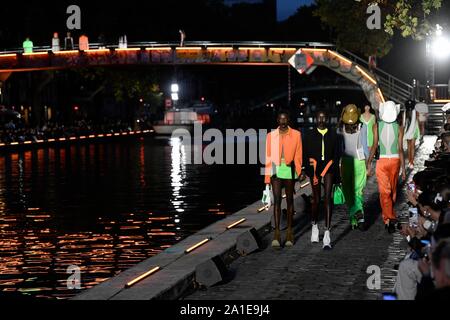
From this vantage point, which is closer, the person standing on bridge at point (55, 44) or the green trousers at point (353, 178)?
the green trousers at point (353, 178)

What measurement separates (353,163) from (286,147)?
2.52 meters

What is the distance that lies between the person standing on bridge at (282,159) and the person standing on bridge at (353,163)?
80.6 inches

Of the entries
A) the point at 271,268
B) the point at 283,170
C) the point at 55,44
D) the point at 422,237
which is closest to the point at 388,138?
the point at 283,170

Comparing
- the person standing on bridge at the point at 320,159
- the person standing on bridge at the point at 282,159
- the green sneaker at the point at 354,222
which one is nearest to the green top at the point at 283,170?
the person standing on bridge at the point at 282,159

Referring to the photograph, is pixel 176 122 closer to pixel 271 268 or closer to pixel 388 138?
pixel 388 138

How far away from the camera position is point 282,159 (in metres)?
14.9

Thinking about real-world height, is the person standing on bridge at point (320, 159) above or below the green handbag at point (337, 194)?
above

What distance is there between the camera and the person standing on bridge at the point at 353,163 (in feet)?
55.5

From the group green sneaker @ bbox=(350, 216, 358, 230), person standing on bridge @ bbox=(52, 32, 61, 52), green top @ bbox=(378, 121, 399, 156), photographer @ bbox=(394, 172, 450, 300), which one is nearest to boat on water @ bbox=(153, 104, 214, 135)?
person standing on bridge @ bbox=(52, 32, 61, 52)

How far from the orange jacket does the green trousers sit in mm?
2261

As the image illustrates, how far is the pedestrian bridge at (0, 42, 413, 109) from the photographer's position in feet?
250

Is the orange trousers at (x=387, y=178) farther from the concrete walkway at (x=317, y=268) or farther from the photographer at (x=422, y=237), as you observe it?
the photographer at (x=422, y=237)

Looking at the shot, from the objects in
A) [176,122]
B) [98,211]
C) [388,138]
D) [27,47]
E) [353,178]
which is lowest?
[176,122]
